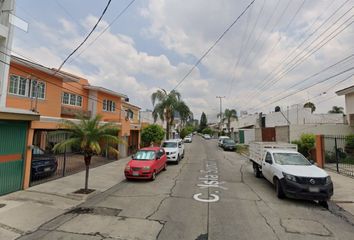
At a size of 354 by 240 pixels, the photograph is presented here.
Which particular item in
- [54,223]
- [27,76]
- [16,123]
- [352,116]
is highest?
[27,76]

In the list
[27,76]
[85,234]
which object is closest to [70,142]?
[85,234]

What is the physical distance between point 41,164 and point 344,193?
533 inches

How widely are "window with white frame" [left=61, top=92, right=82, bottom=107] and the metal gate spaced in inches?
487

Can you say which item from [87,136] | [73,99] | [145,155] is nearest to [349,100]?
[145,155]

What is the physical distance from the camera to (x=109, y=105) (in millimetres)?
25547

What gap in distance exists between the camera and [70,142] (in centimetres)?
872

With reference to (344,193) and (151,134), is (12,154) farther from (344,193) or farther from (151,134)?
(151,134)

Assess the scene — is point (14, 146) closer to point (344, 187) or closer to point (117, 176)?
point (117, 176)

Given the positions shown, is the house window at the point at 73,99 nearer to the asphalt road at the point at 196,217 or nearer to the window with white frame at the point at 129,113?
the window with white frame at the point at 129,113

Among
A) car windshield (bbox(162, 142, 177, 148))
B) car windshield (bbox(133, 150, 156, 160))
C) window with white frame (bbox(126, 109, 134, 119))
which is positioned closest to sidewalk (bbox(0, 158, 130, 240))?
car windshield (bbox(133, 150, 156, 160))

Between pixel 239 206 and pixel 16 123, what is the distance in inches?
356

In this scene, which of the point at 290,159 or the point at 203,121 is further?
the point at 203,121

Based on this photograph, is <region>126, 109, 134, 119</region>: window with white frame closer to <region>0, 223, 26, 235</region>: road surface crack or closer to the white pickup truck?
the white pickup truck

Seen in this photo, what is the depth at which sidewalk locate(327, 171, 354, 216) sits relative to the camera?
8188mm
